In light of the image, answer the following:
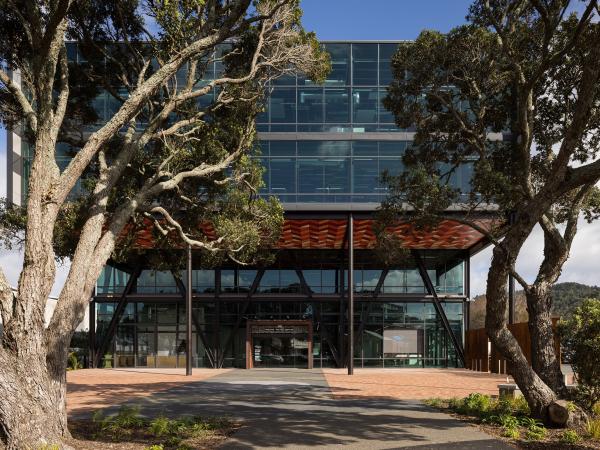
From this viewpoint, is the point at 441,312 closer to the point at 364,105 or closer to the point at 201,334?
the point at 364,105

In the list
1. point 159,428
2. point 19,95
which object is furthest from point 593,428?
point 19,95

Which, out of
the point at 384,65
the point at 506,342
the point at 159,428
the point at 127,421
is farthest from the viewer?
the point at 384,65

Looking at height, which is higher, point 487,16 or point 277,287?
point 487,16

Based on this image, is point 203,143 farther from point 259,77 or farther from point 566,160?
point 566,160

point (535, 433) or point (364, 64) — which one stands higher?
point (364, 64)

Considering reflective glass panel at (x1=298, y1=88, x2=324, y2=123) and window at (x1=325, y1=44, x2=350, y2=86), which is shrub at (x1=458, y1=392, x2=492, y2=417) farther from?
window at (x1=325, y1=44, x2=350, y2=86)

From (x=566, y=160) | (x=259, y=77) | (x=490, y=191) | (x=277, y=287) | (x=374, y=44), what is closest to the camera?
(x=566, y=160)

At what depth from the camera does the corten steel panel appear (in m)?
28.6

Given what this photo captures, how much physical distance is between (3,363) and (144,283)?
2886cm

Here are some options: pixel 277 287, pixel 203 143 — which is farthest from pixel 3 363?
pixel 277 287

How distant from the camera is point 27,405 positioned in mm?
8031

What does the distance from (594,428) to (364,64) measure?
22151 millimetres

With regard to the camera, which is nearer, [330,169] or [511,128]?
[511,128]

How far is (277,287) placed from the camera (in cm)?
3578
